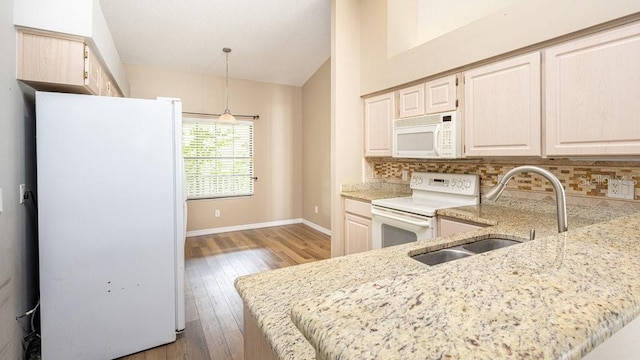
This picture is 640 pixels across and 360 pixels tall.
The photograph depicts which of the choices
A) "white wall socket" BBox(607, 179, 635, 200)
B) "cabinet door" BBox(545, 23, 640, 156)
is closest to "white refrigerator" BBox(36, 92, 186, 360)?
"cabinet door" BBox(545, 23, 640, 156)

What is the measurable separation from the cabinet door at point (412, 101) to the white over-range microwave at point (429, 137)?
0.07m

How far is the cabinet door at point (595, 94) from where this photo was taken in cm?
155

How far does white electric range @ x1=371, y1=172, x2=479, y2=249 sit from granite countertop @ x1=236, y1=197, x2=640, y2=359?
142 cm

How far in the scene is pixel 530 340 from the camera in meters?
0.36

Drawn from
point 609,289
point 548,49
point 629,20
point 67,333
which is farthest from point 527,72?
point 67,333

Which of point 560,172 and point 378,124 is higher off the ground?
point 378,124

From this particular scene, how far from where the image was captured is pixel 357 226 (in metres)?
3.07

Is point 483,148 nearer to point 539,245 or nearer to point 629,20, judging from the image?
point 629,20

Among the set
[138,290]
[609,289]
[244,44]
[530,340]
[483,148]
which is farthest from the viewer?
[244,44]

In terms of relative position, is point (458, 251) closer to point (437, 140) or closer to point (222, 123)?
point (437, 140)

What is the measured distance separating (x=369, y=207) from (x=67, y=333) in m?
2.34

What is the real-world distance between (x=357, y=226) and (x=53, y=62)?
262 cm

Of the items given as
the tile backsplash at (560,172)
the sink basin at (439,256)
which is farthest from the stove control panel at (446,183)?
the sink basin at (439,256)

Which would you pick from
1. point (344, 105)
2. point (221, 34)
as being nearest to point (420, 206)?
point (344, 105)
